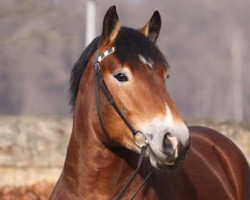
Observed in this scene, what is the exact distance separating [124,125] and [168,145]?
421 millimetres

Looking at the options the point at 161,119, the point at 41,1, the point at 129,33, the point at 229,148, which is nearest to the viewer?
the point at 161,119

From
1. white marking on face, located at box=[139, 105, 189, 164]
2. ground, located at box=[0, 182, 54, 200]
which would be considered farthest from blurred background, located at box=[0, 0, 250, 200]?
white marking on face, located at box=[139, 105, 189, 164]

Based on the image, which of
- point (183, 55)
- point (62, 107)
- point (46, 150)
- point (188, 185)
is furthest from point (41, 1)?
point (183, 55)

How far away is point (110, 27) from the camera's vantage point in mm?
4543

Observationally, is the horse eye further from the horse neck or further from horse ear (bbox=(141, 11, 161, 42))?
horse ear (bbox=(141, 11, 161, 42))

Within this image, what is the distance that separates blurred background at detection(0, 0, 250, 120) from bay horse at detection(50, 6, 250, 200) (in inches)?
936

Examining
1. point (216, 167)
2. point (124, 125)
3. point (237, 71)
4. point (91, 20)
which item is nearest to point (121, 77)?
point (124, 125)

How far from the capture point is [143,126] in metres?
4.23

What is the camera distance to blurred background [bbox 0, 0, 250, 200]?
8781mm

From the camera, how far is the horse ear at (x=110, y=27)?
448cm

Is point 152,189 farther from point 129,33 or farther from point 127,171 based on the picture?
point 129,33

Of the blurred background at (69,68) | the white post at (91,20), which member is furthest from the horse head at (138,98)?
the white post at (91,20)

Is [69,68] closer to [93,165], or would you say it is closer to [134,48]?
[93,165]

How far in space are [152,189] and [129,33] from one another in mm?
997
